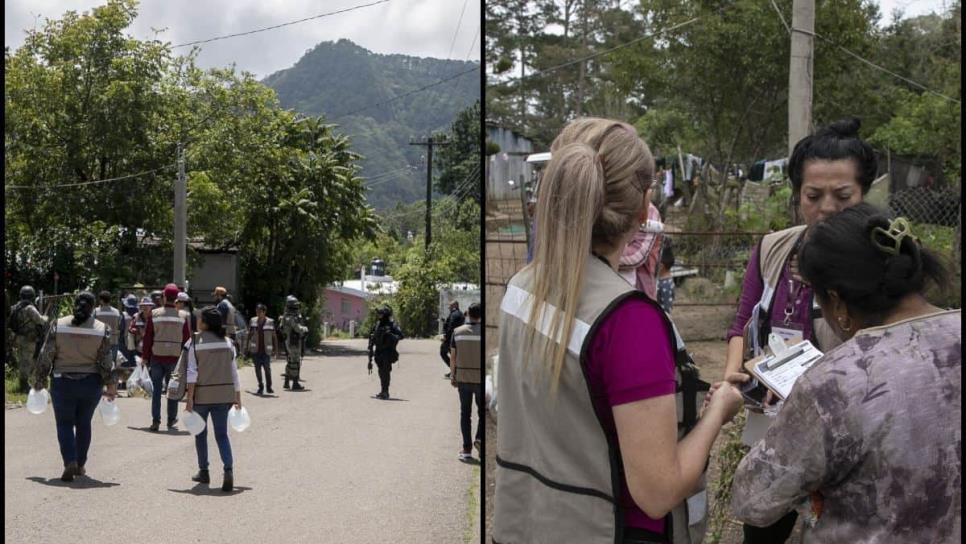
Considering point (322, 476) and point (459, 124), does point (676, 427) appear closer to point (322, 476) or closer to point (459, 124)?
point (459, 124)

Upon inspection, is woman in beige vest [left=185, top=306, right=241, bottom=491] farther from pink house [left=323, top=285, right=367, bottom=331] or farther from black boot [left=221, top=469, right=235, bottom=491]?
pink house [left=323, top=285, right=367, bottom=331]

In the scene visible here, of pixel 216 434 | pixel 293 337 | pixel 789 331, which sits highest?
pixel 789 331

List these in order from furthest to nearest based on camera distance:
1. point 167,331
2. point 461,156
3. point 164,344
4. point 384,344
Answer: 1. point 164,344
2. point 167,331
3. point 384,344
4. point 461,156

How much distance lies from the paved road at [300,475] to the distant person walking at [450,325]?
0.25 feet

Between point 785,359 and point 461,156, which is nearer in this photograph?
point 785,359

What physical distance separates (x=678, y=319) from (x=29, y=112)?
19.8 ft

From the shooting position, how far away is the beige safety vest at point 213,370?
312cm

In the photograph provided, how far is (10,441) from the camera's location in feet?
9.90

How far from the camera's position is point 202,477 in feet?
9.45

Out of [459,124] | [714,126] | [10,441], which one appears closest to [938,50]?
[714,126]

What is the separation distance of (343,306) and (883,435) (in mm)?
2217

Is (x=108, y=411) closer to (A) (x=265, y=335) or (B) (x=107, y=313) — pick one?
(B) (x=107, y=313)

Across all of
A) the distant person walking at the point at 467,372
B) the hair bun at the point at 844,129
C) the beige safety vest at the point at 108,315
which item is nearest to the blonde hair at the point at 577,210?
the hair bun at the point at 844,129

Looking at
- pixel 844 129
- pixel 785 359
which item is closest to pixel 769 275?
pixel 844 129
